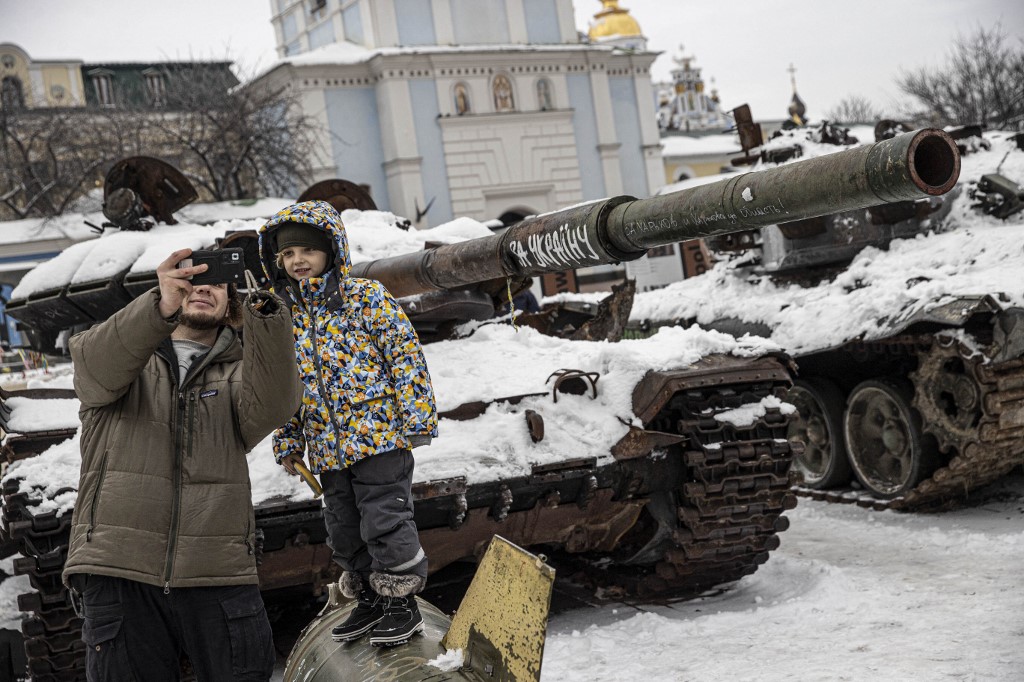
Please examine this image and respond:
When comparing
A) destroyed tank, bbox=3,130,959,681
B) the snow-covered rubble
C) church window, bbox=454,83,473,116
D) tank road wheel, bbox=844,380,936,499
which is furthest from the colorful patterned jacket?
church window, bbox=454,83,473,116

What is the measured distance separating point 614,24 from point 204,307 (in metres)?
37.8

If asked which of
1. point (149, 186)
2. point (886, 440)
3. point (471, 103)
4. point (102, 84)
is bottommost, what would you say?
point (886, 440)

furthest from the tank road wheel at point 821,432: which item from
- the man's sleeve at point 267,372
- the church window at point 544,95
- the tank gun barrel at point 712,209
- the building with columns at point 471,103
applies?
the church window at point 544,95

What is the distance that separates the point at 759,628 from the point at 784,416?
1003 millimetres

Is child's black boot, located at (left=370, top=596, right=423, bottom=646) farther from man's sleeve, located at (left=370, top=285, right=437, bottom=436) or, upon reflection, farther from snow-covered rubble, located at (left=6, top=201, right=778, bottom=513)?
snow-covered rubble, located at (left=6, top=201, right=778, bottom=513)

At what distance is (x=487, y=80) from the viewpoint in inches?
1172

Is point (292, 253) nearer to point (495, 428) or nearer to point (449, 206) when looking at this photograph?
point (495, 428)

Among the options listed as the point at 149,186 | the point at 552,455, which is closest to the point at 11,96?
the point at 149,186

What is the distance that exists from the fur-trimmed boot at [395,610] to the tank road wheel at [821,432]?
546 centimetres

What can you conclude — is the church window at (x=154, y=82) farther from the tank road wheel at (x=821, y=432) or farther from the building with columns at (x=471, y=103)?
the tank road wheel at (x=821, y=432)

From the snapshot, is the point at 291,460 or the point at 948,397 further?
the point at 948,397

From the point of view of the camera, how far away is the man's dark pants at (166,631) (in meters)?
3.14

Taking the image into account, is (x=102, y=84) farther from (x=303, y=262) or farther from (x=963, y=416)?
(x=303, y=262)

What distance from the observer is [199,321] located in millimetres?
3414
